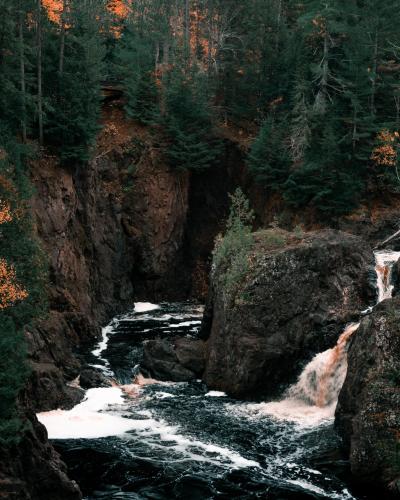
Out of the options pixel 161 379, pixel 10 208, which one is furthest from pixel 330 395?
pixel 10 208

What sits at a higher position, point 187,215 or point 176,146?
point 176,146

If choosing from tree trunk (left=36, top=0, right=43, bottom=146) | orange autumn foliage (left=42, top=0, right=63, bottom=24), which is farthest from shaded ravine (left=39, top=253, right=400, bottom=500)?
orange autumn foliage (left=42, top=0, right=63, bottom=24)

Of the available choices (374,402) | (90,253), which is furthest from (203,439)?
(90,253)

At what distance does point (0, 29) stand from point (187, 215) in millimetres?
19342

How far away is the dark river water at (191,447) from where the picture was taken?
14.5 meters

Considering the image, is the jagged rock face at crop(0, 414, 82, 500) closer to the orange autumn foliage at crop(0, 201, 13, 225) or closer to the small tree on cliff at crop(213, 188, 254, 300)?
the orange autumn foliage at crop(0, 201, 13, 225)

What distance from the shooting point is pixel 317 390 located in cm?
2008

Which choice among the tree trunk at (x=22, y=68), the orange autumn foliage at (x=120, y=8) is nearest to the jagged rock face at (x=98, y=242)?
the tree trunk at (x=22, y=68)

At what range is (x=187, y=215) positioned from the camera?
41500 mm

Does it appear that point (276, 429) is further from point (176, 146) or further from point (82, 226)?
point (176, 146)

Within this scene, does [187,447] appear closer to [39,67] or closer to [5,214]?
[5,214]

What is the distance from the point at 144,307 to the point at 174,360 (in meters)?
13.2

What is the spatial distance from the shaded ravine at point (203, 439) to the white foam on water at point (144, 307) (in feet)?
38.6

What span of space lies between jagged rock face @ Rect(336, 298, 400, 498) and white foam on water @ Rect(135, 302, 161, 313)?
19.6 m
